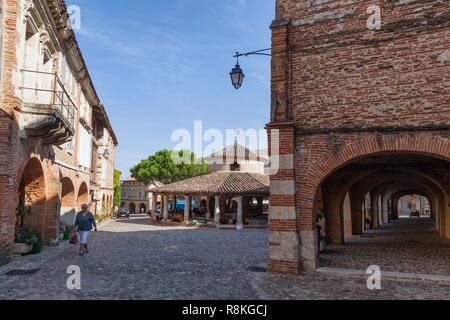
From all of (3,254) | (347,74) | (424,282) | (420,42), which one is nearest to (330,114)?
(347,74)

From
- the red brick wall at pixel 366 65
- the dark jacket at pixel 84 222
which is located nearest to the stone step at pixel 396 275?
the red brick wall at pixel 366 65

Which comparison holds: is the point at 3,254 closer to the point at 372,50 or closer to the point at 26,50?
the point at 26,50

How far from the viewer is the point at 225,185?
29.8 meters

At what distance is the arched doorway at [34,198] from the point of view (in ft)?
42.6

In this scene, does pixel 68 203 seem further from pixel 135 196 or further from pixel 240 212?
pixel 135 196

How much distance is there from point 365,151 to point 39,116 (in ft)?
29.8

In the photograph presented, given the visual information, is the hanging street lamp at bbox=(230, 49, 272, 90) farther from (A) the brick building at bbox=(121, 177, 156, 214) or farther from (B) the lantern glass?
(A) the brick building at bbox=(121, 177, 156, 214)

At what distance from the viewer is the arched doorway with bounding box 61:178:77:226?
1773 centimetres

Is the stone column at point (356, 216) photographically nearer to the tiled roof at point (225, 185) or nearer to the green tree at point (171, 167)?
the tiled roof at point (225, 185)

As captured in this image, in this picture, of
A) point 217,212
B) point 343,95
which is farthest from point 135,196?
point 343,95

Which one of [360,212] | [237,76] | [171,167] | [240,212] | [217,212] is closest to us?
[237,76]

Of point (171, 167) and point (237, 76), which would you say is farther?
point (171, 167)

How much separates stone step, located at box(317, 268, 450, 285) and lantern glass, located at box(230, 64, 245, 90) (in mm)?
5385
